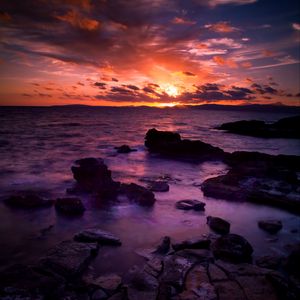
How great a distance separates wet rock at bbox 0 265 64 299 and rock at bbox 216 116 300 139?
48.1 meters

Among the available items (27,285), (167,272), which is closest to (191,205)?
(167,272)

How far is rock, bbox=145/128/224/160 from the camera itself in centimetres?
2273

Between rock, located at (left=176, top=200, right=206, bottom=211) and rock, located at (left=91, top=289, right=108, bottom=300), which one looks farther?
rock, located at (left=176, top=200, right=206, bottom=211)

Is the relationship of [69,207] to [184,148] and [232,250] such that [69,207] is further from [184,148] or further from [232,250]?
[184,148]

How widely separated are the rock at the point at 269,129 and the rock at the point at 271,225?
42.2 m

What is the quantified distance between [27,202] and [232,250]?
754cm

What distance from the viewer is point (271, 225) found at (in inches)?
348

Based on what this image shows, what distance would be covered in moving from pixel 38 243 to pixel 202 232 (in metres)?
4.74

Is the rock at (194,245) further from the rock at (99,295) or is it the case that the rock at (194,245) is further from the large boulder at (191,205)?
the large boulder at (191,205)

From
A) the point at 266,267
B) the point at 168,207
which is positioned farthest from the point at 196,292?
the point at 168,207

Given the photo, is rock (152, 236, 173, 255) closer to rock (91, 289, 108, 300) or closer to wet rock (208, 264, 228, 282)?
wet rock (208, 264, 228, 282)

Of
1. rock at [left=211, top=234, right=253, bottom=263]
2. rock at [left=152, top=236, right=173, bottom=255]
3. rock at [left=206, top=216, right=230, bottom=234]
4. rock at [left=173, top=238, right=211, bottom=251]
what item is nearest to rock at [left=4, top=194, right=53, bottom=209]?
rock at [left=152, top=236, right=173, bottom=255]

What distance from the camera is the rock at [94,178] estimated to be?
1215cm

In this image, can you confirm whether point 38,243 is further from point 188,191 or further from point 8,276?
point 188,191
